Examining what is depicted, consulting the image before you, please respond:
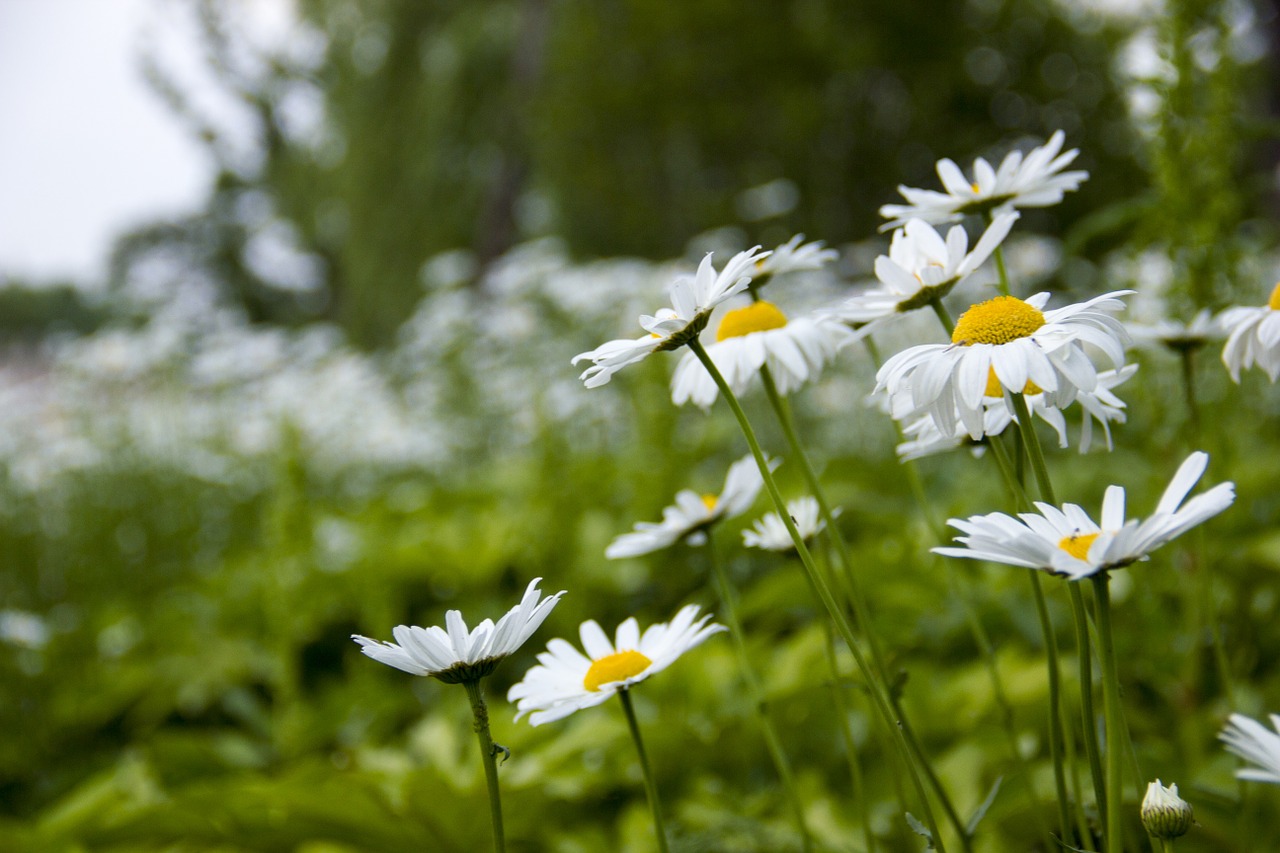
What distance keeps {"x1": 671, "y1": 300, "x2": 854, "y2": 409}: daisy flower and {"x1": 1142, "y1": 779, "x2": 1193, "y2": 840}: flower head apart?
50cm

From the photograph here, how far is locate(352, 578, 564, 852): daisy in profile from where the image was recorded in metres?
0.74

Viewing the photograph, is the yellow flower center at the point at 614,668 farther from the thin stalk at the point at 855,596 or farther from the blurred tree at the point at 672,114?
the blurred tree at the point at 672,114

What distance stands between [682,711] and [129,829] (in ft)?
3.43

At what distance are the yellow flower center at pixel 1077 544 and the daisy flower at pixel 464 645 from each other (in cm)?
38

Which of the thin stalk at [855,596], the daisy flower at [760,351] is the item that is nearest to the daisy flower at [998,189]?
the daisy flower at [760,351]

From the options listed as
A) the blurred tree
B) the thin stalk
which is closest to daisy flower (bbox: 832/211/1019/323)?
the thin stalk

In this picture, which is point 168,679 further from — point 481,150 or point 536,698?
point 481,150

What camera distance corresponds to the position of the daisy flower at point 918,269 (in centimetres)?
88

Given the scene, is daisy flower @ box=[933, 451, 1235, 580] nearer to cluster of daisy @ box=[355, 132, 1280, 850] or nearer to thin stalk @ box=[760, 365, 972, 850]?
cluster of daisy @ box=[355, 132, 1280, 850]

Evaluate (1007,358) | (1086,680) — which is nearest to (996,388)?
(1007,358)

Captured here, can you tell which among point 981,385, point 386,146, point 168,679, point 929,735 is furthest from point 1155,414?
point 386,146

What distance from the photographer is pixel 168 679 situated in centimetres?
284

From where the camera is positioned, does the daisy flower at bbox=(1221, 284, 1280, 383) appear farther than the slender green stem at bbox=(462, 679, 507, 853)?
Yes

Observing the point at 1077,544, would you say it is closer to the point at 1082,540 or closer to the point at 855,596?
the point at 1082,540
